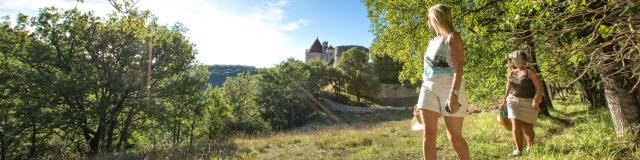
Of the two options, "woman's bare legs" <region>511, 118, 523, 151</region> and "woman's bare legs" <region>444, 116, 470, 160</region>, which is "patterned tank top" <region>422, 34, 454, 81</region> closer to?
"woman's bare legs" <region>444, 116, 470, 160</region>

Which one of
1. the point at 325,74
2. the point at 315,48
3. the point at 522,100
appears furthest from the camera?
the point at 315,48

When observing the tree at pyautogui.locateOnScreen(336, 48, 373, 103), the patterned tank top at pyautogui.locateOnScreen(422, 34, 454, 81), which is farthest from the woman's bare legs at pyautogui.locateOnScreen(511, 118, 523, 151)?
the tree at pyautogui.locateOnScreen(336, 48, 373, 103)

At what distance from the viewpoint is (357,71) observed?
61844 millimetres

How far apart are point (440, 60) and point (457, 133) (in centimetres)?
68

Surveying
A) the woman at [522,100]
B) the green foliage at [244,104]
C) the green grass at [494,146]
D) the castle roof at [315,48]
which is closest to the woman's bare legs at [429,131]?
the green grass at [494,146]

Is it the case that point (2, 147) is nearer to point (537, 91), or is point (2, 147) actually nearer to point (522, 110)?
point (522, 110)

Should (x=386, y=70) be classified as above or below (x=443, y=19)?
above

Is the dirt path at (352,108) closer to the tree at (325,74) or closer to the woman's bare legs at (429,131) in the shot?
the tree at (325,74)

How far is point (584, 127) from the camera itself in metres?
8.14

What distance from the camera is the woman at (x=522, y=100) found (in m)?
6.01

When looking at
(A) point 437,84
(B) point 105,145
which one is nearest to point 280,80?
(B) point 105,145

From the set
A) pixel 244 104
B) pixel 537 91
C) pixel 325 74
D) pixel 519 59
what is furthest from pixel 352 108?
pixel 537 91

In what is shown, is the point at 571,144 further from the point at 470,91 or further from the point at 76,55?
the point at 76,55

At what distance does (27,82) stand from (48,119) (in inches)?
90.9
